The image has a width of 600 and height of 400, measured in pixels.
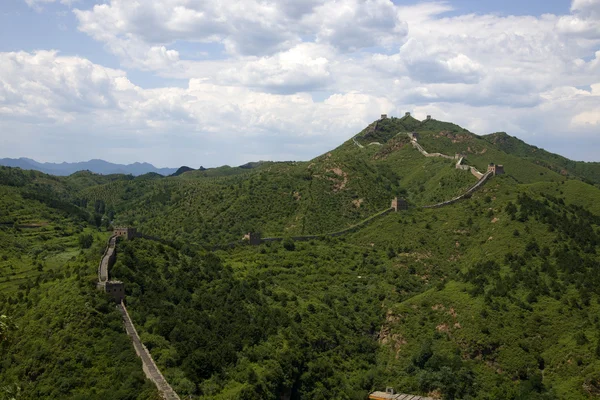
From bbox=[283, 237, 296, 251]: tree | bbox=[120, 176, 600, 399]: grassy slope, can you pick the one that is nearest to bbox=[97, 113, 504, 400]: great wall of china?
bbox=[120, 176, 600, 399]: grassy slope

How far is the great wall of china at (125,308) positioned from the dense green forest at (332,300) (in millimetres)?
710

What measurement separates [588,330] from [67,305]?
4402 cm

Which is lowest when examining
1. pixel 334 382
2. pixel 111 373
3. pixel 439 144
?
pixel 334 382

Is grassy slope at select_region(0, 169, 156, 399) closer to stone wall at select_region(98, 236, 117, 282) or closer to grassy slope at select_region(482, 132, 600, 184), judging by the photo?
stone wall at select_region(98, 236, 117, 282)

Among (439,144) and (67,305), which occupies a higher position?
(439,144)

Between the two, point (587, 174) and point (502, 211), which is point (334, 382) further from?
point (587, 174)

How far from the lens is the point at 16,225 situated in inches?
3620

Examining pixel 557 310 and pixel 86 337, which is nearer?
pixel 86 337

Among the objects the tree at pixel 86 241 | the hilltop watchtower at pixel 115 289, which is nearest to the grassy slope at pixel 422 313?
the hilltop watchtower at pixel 115 289

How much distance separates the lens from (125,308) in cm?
4922

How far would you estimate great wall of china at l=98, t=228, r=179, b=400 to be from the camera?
40.8 m

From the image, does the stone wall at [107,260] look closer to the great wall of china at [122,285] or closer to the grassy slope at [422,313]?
the great wall of china at [122,285]

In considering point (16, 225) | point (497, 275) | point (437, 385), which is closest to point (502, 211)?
point (497, 275)

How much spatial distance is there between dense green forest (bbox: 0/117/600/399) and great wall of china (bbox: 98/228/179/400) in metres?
0.71
